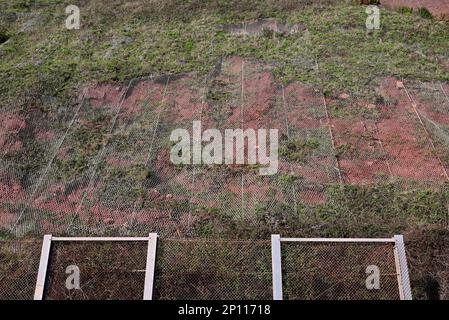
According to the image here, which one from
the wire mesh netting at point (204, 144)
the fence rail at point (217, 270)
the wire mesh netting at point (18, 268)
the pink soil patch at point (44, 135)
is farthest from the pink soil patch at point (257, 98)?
the wire mesh netting at point (18, 268)

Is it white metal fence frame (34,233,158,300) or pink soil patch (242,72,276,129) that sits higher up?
→ white metal fence frame (34,233,158,300)

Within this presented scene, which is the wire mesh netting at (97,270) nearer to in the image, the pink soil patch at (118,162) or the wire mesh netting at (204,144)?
the wire mesh netting at (204,144)

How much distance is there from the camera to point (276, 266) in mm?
8078

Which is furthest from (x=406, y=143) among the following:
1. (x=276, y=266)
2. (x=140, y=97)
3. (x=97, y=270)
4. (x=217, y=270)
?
(x=97, y=270)

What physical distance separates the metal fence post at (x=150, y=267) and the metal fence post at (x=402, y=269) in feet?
12.1

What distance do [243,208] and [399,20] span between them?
365 inches

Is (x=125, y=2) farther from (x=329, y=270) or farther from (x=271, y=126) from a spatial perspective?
(x=329, y=270)

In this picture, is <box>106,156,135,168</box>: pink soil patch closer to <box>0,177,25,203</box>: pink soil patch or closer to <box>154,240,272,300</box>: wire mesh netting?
<box>0,177,25,203</box>: pink soil patch

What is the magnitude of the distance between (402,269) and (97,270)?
4.62 meters

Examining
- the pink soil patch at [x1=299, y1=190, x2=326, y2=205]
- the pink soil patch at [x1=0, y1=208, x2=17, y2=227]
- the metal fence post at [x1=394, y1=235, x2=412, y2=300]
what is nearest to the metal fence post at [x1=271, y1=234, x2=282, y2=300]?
the metal fence post at [x1=394, y1=235, x2=412, y2=300]

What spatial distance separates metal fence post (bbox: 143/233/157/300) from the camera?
25.8ft

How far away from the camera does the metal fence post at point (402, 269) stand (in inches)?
307

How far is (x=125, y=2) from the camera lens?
699 inches

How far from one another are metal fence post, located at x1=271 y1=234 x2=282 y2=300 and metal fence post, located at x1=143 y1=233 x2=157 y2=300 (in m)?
1.82
